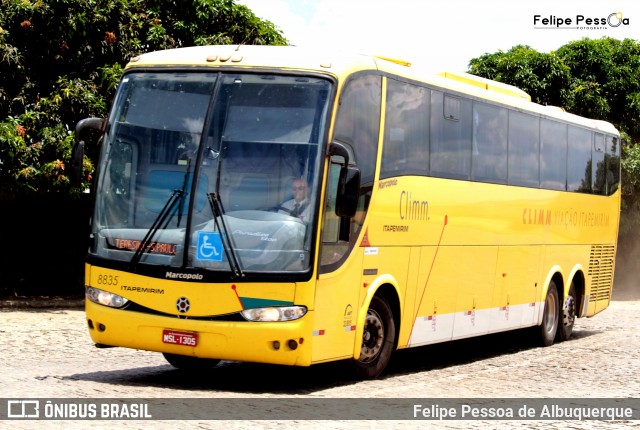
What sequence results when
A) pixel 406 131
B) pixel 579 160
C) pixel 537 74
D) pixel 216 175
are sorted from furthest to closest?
pixel 537 74 → pixel 579 160 → pixel 406 131 → pixel 216 175

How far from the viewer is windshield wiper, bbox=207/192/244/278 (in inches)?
435

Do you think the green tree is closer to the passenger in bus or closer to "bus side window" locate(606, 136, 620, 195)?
"bus side window" locate(606, 136, 620, 195)

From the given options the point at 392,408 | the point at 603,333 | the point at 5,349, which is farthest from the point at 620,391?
the point at 603,333

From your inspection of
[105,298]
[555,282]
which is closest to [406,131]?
[105,298]

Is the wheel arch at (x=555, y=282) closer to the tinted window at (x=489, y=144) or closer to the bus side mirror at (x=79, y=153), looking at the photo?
the tinted window at (x=489, y=144)

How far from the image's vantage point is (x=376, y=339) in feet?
42.1

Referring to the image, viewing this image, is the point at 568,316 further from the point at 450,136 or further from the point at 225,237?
the point at 225,237

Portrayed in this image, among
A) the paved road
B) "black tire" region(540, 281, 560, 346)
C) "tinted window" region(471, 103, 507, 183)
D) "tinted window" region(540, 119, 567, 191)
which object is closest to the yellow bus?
the paved road

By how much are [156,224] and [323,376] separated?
9.57 ft

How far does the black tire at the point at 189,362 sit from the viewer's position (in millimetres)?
13000

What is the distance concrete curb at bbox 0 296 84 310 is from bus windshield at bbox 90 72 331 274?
12.5 metres

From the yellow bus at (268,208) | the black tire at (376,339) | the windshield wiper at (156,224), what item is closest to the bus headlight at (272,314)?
the yellow bus at (268,208)

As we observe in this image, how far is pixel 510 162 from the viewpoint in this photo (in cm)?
1655

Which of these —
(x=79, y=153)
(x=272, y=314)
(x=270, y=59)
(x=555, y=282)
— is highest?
(x=270, y=59)
